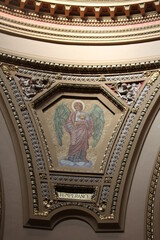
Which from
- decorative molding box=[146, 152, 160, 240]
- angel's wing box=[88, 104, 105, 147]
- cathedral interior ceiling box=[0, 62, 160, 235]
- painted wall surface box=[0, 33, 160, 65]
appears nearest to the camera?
decorative molding box=[146, 152, 160, 240]

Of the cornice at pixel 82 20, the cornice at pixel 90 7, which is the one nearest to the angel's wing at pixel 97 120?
the cornice at pixel 82 20

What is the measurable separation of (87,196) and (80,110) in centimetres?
181

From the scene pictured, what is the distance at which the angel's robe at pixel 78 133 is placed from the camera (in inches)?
488

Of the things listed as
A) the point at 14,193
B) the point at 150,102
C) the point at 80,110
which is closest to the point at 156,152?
the point at 150,102

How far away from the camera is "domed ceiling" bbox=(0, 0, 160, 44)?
12984 mm

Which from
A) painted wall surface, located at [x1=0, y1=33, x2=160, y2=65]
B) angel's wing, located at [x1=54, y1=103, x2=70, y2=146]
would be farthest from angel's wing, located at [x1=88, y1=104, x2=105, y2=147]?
painted wall surface, located at [x1=0, y1=33, x2=160, y2=65]

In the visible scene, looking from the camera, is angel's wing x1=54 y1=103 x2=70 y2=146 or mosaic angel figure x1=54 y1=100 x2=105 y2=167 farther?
angel's wing x1=54 y1=103 x2=70 y2=146

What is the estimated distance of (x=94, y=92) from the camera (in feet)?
42.4

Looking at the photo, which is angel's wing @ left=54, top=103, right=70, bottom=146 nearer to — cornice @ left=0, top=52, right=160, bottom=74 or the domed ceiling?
cornice @ left=0, top=52, right=160, bottom=74

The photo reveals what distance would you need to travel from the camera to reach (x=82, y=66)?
12.8 metres

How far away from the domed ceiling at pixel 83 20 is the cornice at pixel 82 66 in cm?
54

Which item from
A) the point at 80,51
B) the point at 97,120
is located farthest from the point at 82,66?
the point at 97,120

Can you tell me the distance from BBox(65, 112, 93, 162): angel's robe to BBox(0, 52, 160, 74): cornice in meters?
0.84

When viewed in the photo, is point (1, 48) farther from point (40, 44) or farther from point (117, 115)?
point (117, 115)
